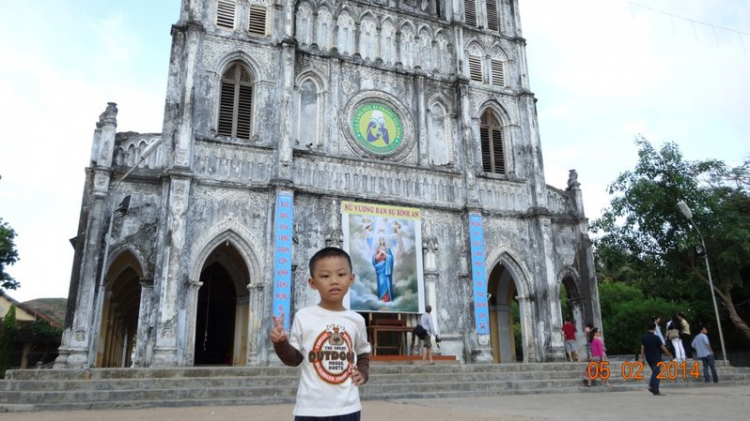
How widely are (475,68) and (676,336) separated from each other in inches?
423

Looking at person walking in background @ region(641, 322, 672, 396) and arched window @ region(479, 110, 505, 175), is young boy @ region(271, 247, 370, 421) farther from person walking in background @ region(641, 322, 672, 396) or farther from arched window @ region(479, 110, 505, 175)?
arched window @ region(479, 110, 505, 175)

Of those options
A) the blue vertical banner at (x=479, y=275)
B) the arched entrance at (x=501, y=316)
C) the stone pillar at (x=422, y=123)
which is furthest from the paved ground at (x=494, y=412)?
the arched entrance at (x=501, y=316)

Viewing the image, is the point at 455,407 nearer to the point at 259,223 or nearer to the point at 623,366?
the point at 623,366

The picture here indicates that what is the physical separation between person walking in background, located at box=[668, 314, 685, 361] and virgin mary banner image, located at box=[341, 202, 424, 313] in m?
6.79

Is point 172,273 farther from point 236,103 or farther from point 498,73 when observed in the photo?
point 498,73

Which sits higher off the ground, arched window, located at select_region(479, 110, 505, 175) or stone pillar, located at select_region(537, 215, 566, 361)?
arched window, located at select_region(479, 110, 505, 175)

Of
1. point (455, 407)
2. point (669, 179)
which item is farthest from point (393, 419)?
point (669, 179)

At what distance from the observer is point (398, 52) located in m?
18.4

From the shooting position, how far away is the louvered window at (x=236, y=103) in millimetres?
15781

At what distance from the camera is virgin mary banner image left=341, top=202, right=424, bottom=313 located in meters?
15.3

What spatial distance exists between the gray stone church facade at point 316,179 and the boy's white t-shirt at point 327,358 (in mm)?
11054

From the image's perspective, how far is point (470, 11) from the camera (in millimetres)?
20297

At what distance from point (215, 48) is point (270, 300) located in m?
7.55

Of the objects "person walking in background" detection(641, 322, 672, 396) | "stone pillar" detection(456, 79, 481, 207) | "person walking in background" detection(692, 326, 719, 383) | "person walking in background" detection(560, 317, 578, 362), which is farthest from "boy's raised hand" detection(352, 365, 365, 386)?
"person walking in background" detection(560, 317, 578, 362)
